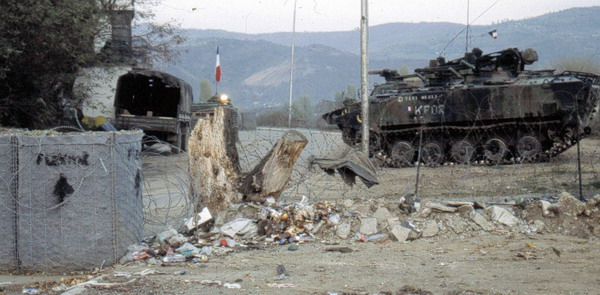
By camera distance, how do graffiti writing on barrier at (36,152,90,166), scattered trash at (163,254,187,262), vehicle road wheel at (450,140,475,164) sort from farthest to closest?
1. vehicle road wheel at (450,140,475,164)
2. scattered trash at (163,254,187,262)
3. graffiti writing on barrier at (36,152,90,166)

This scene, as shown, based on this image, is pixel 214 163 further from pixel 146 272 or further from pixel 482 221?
pixel 482 221

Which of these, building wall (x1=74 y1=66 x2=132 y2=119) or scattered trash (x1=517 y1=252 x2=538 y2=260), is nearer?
scattered trash (x1=517 y1=252 x2=538 y2=260)

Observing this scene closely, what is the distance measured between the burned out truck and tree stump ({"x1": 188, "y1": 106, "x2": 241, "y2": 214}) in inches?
644

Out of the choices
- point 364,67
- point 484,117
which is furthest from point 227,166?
point 484,117

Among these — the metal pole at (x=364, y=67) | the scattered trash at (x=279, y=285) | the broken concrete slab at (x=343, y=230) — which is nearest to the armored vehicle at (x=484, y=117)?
the metal pole at (x=364, y=67)

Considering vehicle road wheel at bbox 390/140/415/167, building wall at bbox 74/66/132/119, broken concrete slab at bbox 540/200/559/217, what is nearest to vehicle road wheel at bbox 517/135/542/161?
vehicle road wheel at bbox 390/140/415/167

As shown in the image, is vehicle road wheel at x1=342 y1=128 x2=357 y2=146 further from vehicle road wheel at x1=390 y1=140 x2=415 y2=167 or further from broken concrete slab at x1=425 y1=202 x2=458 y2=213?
broken concrete slab at x1=425 y1=202 x2=458 y2=213

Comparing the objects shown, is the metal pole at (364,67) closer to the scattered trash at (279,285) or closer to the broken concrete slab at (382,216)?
the broken concrete slab at (382,216)

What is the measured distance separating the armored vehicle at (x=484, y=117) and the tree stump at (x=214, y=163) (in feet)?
35.6

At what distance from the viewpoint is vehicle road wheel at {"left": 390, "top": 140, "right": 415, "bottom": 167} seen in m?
21.4

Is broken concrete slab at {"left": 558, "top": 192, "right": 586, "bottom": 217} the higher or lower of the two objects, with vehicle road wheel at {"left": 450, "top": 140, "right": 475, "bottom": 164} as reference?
lower

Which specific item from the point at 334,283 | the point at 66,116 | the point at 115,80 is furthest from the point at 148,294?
the point at 115,80

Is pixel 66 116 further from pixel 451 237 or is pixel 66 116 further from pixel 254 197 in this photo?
pixel 451 237

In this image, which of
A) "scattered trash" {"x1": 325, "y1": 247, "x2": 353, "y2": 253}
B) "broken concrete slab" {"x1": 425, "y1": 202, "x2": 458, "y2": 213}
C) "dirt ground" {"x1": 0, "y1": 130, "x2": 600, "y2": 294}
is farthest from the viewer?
"broken concrete slab" {"x1": 425, "y1": 202, "x2": 458, "y2": 213}
